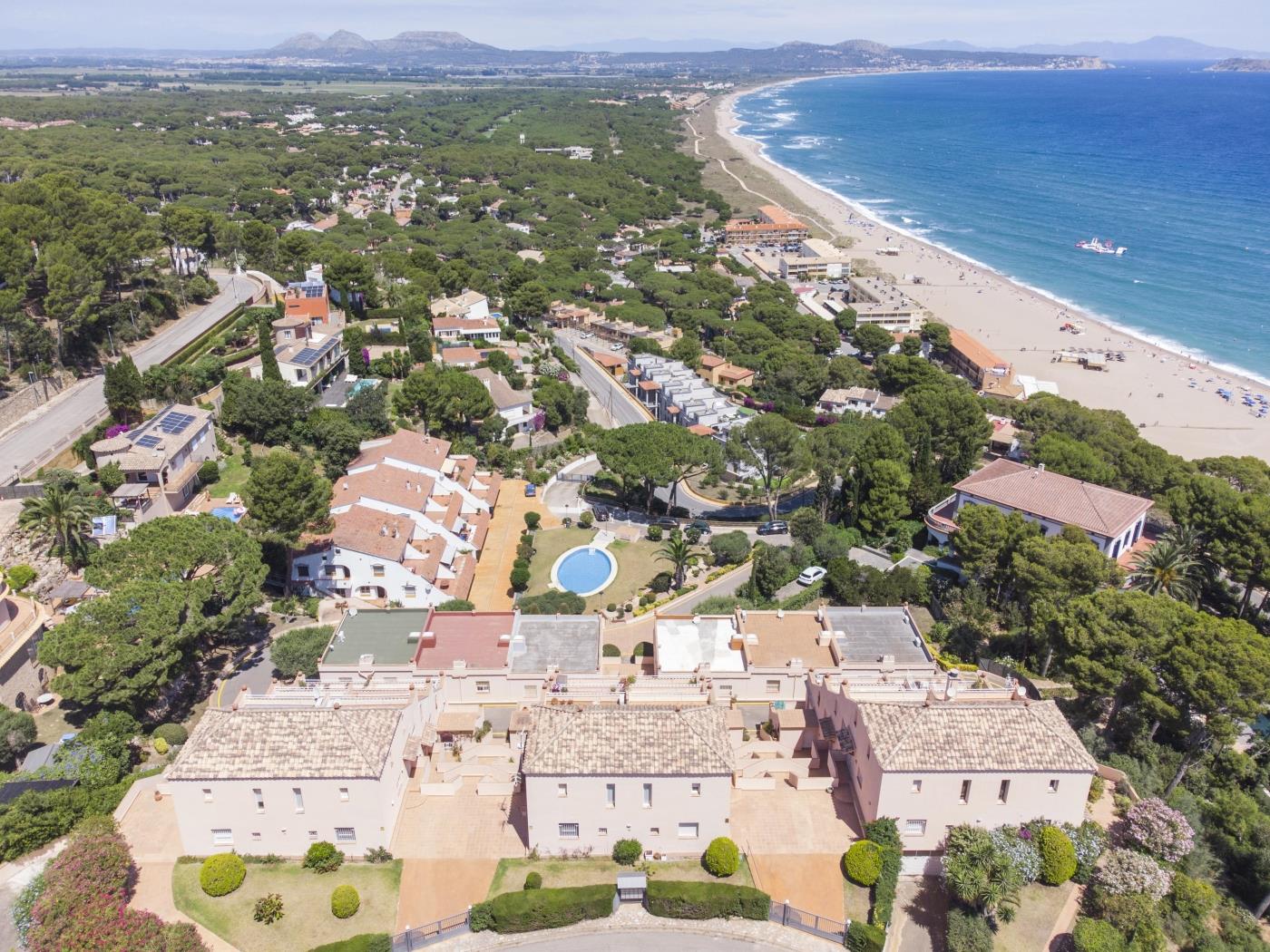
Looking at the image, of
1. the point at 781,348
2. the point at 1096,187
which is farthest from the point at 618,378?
the point at 1096,187

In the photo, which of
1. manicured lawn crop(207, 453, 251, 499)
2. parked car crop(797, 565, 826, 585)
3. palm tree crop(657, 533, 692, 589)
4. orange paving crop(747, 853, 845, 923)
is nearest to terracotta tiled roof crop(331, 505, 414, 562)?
manicured lawn crop(207, 453, 251, 499)

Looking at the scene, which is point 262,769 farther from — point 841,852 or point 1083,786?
point 1083,786

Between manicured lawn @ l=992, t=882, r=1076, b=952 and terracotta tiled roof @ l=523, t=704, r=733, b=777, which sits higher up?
terracotta tiled roof @ l=523, t=704, r=733, b=777

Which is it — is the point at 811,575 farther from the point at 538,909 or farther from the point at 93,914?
the point at 93,914

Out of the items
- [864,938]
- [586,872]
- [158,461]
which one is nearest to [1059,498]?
[864,938]

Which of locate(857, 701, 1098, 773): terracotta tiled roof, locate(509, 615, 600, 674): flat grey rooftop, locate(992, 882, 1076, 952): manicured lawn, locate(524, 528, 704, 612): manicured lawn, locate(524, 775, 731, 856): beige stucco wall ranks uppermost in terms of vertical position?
locate(857, 701, 1098, 773): terracotta tiled roof

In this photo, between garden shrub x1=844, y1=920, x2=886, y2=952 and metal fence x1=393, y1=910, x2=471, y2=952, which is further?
metal fence x1=393, y1=910, x2=471, y2=952

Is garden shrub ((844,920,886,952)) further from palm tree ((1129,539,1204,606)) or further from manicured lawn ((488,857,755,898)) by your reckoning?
palm tree ((1129,539,1204,606))
